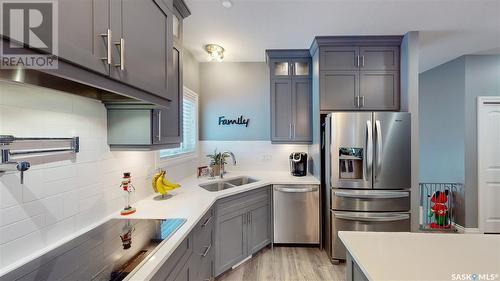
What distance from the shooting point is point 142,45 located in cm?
→ 118

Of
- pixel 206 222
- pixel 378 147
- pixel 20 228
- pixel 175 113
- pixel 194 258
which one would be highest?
pixel 175 113

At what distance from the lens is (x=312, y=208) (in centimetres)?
273

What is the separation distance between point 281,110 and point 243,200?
56.0 inches

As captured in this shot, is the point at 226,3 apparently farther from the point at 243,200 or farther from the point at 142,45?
the point at 243,200

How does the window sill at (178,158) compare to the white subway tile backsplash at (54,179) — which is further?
the window sill at (178,158)

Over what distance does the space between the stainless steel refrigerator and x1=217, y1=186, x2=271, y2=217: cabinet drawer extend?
0.80 meters

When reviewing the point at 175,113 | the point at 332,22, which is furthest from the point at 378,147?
the point at 175,113

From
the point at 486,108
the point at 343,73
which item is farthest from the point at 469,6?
the point at 486,108

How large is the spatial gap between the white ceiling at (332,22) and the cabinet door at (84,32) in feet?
4.17

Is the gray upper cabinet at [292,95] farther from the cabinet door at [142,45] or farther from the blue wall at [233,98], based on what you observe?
the cabinet door at [142,45]

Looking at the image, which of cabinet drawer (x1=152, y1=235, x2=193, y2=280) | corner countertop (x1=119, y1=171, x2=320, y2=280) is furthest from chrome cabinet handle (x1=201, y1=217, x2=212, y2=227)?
cabinet drawer (x1=152, y1=235, x2=193, y2=280)

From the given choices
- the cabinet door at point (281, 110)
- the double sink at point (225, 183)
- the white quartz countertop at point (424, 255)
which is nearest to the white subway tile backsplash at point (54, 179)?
the double sink at point (225, 183)

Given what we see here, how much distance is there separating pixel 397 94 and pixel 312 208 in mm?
1763

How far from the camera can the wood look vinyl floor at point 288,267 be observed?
225cm
